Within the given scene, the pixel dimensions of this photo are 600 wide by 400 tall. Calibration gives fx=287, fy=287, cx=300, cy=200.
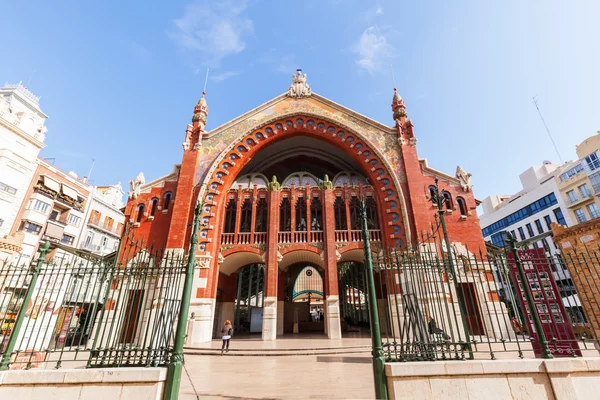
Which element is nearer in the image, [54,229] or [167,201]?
[167,201]

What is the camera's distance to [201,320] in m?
16.4

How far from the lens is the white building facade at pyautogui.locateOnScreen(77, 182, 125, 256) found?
1346 inches

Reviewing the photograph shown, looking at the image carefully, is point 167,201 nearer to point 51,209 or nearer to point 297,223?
point 297,223

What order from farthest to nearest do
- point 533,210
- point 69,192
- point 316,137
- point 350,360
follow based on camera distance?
point 533,210, point 69,192, point 316,137, point 350,360

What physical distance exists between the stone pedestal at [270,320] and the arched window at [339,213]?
6.56 m

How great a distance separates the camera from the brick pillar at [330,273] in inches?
660

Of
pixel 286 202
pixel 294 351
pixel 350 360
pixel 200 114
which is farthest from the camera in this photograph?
pixel 200 114

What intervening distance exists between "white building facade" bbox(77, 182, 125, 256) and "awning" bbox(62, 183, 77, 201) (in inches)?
A: 101

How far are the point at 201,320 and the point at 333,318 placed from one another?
7.64m

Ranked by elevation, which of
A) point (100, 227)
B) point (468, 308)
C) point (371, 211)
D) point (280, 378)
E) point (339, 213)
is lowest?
point (280, 378)

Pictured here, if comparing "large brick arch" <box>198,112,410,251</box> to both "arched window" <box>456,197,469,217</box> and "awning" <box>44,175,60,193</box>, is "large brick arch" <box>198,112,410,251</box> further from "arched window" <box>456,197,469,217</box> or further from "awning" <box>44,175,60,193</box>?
"awning" <box>44,175,60,193</box>

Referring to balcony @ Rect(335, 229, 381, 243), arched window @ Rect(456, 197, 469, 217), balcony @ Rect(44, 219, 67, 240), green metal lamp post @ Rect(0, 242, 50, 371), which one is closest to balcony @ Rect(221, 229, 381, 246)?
balcony @ Rect(335, 229, 381, 243)

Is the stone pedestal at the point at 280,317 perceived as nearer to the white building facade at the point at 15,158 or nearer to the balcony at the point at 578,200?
the white building facade at the point at 15,158

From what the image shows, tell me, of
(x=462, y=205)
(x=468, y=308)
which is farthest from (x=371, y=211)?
(x=468, y=308)
